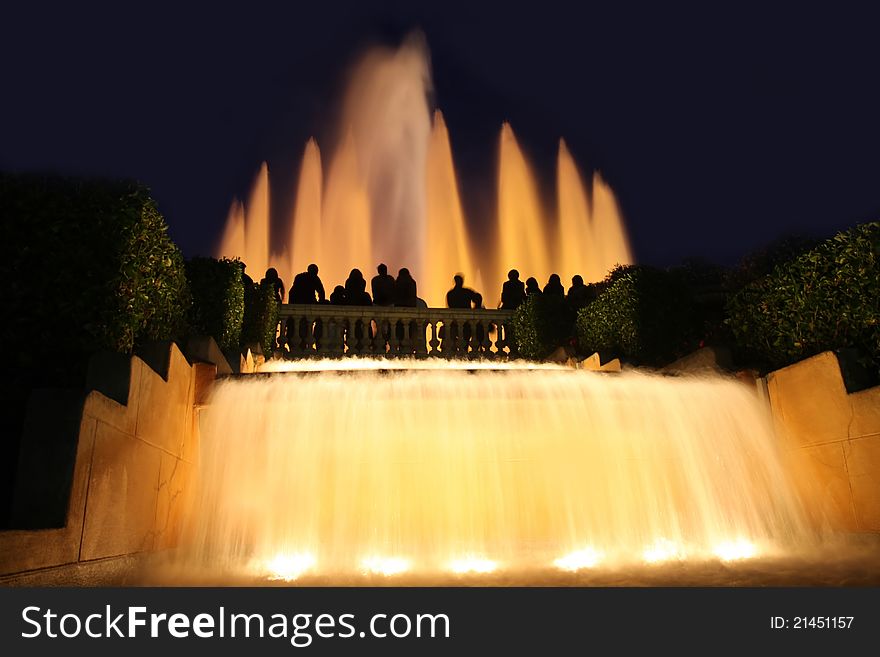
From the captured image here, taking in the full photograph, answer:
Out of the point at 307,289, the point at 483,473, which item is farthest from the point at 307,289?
the point at 483,473

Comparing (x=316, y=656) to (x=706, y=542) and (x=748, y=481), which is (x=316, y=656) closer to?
(x=706, y=542)

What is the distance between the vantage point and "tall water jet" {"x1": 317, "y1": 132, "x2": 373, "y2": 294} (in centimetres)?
3200

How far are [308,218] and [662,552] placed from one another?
2827 centimetres

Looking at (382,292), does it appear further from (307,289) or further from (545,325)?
(545,325)

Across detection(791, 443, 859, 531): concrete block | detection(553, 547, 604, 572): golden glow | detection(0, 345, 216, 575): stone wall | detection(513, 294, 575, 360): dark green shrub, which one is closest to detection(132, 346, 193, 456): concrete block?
detection(0, 345, 216, 575): stone wall

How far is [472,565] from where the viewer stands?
634 centimetres

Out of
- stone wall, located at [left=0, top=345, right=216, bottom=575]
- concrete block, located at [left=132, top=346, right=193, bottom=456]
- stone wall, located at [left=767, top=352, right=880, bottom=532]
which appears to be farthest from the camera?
stone wall, located at [left=767, top=352, right=880, bottom=532]

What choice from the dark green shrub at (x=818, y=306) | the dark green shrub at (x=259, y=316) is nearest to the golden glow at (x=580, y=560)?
the dark green shrub at (x=818, y=306)

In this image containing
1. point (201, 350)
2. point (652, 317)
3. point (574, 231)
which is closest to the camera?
point (201, 350)

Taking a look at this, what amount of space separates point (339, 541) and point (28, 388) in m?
3.23

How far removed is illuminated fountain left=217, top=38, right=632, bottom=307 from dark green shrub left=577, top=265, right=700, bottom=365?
17.7 m

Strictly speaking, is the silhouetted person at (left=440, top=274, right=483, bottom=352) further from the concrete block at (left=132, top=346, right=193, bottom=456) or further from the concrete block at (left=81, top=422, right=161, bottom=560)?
the concrete block at (left=81, top=422, right=161, bottom=560)

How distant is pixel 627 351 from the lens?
12578 millimetres

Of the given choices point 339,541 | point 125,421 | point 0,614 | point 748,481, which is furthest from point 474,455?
point 0,614
